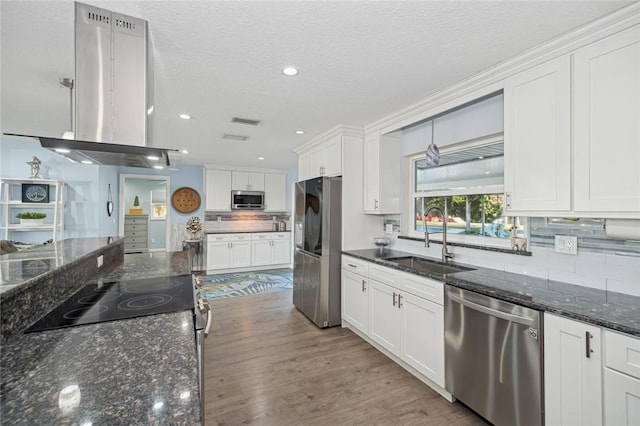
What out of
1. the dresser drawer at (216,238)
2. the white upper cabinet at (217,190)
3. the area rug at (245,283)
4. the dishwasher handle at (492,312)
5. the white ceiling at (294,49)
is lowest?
the area rug at (245,283)

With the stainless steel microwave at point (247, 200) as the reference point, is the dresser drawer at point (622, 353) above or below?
below

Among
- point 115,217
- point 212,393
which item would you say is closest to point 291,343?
point 212,393

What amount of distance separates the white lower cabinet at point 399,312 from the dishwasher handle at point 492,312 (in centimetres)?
14

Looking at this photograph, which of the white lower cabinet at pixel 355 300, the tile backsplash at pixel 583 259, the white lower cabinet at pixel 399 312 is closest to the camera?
the tile backsplash at pixel 583 259

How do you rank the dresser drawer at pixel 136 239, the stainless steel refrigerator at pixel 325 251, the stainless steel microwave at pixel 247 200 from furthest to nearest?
1. the dresser drawer at pixel 136 239
2. the stainless steel microwave at pixel 247 200
3. the stainless steel refrigerator at pixel 325 251

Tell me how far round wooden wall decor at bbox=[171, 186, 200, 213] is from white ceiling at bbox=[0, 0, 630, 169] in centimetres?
348

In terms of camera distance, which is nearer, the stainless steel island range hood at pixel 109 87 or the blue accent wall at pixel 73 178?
the stainless steel island range hood at pixel 109 87

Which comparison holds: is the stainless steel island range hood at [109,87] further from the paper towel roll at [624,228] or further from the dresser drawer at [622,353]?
the paper towel roll at [624,228]

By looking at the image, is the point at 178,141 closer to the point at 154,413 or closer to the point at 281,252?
the point at 281,252

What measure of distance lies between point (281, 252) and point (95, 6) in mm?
5651

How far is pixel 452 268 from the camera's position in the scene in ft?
8.48

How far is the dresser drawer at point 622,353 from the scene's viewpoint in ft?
4.04

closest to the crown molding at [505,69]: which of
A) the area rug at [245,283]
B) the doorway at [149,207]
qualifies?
the area rug at [245,283]

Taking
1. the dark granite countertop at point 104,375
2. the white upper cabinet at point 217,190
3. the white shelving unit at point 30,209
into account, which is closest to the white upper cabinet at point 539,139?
the dark granite countertop at point 104,375
